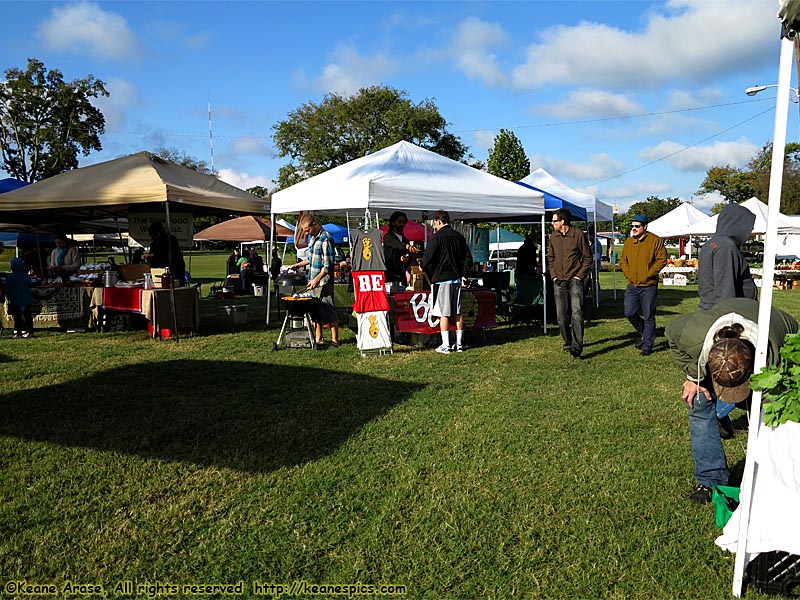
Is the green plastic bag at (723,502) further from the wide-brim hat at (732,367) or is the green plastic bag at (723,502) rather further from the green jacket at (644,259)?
the green jacket at (644,259)

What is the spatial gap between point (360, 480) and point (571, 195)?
462 inches

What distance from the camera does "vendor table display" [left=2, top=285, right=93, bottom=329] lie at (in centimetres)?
1072

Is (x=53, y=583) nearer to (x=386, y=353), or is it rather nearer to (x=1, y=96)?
(x=386, y=353)

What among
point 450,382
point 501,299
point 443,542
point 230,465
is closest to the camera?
point 443,542

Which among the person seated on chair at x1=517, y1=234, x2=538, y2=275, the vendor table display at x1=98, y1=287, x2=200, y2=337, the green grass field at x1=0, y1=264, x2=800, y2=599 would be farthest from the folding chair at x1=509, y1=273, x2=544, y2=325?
the vendor table display at x1=98, y1=287, x2=200, y2=337

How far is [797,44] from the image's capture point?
2.95 metres

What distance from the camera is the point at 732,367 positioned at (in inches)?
112

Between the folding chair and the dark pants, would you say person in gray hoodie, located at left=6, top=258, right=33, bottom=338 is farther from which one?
the folding chair

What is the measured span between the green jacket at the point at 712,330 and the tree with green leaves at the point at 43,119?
41.7 m

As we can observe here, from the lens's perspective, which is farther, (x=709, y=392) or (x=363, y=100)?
(x=363, y=100)

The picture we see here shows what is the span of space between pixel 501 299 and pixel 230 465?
8.65 m

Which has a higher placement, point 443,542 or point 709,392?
point 709,392

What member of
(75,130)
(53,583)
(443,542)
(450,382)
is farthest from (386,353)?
(75,130)

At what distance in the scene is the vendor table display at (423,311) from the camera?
29.6 ft
